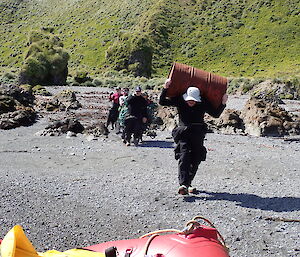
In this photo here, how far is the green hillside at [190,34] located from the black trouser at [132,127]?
4177 cm

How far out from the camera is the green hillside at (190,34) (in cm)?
6216

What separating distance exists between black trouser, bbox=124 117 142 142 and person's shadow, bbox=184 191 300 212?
520cm

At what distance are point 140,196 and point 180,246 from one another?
3.82 metres

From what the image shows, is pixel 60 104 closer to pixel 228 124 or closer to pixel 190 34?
pixel 228 124

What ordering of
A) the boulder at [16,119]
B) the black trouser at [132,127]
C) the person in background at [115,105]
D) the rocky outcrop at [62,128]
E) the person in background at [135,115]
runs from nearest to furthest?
the person in background at [135,115] < the black trouser at [132,127] < the rocky outcrop at [62,128] < the person in background at [115,105] < the boulder at [16,119]

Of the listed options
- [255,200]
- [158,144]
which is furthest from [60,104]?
[255,200]

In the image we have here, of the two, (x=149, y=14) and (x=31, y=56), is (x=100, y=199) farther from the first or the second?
(x=149, y=14)

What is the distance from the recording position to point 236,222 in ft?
18.3

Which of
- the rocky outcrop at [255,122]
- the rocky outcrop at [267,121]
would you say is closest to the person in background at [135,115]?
the rocky outcrop at [255,122]

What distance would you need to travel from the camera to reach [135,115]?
39.1ft

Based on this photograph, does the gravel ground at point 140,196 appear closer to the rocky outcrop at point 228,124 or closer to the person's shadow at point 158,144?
the person's shadow at point 158,144

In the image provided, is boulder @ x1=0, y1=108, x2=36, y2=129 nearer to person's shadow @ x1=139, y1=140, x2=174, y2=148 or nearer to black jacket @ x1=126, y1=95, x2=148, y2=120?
person's shadow @ x1=139, y1=140, x2=174, y2=148

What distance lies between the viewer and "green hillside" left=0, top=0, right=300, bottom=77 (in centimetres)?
6216

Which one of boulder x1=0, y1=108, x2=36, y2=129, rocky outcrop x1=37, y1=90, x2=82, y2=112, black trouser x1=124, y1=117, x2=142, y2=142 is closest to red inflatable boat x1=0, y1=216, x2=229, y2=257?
black trouser x1=124, y1=117, x2=142, y2=142
